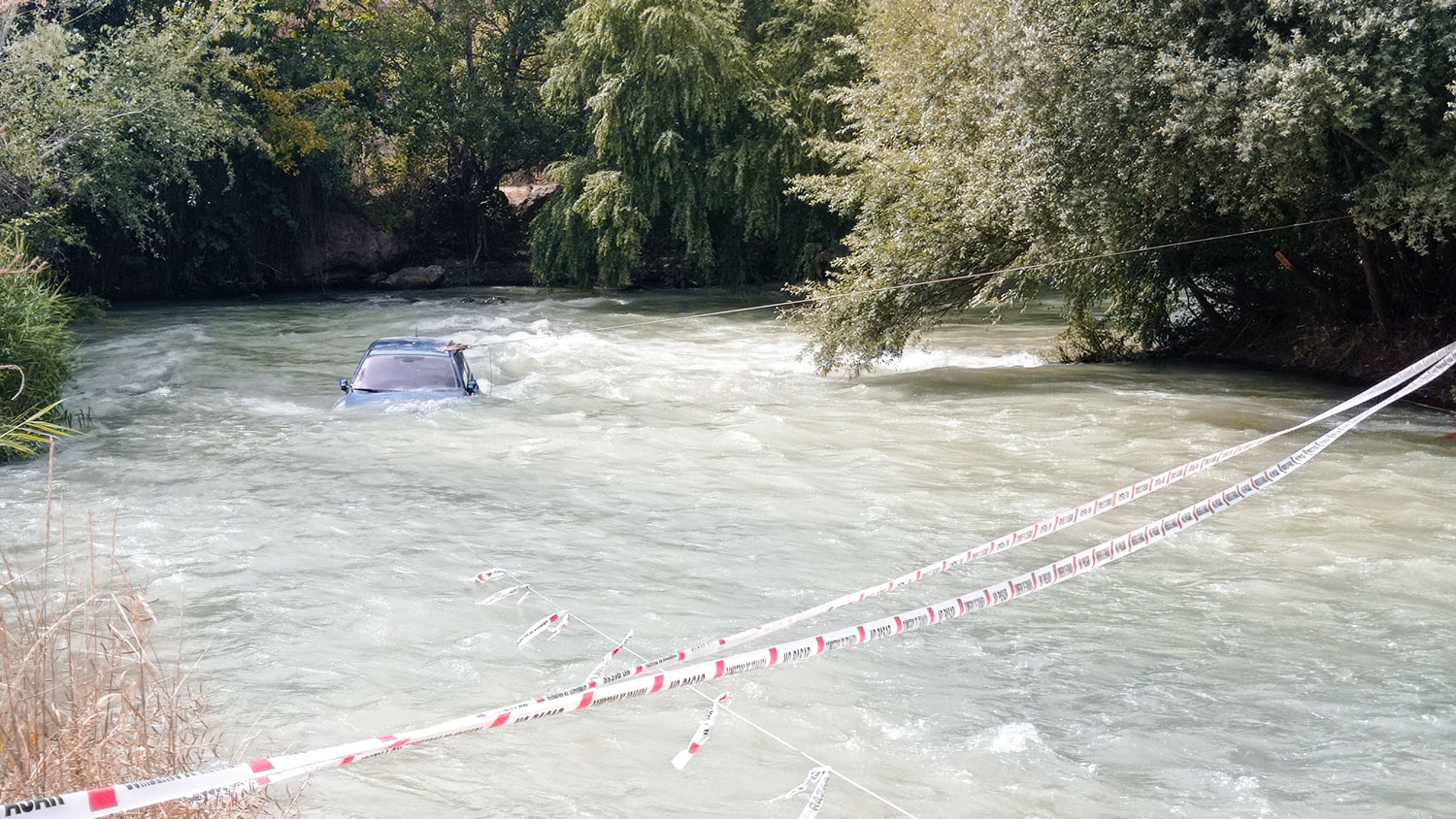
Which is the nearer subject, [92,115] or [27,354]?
[27,354]

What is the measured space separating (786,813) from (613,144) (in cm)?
2728

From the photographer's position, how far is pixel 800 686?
7.11 metres

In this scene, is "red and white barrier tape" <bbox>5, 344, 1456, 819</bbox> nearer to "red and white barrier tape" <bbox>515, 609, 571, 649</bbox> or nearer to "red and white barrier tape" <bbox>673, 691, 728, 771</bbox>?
"red and white barrier tape" <bbox>673, 691, 728, 771</bbox>

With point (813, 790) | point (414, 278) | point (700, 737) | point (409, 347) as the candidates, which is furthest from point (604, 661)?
point (414, 278)

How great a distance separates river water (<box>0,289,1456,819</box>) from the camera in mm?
6031

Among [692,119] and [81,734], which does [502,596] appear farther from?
[692,119]

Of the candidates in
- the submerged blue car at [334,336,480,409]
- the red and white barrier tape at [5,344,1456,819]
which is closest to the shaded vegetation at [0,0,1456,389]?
the submerged blue car at [334,336,480,409]

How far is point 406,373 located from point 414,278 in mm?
21298

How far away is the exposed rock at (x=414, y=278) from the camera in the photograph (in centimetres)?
3594

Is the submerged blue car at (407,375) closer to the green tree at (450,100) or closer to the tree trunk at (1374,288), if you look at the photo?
the tree trunk at (1374,288)

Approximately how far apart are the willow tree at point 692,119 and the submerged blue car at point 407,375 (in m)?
15.6

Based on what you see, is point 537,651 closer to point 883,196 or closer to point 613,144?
point 883,196

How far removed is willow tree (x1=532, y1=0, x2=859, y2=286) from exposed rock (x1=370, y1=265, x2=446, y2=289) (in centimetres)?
486

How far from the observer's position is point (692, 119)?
32.0m
